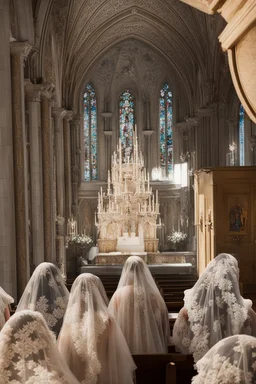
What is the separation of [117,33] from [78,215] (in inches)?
347

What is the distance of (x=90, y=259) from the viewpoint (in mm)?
26797

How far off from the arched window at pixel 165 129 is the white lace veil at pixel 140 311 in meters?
23.5

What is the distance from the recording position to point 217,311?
6.45m

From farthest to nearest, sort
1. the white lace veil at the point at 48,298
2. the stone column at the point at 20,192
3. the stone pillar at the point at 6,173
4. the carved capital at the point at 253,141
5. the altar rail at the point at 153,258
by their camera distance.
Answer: the carved capital at the point at 253,141 → the altar rail at the point at 153,258 → the stone column at the point at 20,192 → the stone pillar at the point at 6,173 → the white lace veil at the point at 48,298

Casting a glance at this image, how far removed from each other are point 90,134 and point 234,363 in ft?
93.8

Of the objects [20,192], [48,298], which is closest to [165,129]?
[20,192]

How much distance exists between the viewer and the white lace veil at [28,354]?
3488 mm

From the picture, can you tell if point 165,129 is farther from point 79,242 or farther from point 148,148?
point 79,242

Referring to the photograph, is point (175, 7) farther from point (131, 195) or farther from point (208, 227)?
point (208, 227)

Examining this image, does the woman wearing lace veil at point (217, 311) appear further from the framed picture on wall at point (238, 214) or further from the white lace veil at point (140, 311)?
the framed picture on wall at point (238, 214)

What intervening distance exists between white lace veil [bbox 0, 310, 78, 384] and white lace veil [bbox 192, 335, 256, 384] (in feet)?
3.42

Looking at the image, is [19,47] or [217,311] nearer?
[217,311]

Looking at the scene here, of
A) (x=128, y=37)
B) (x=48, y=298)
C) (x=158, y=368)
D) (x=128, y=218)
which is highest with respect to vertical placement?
(x=128, y=37)

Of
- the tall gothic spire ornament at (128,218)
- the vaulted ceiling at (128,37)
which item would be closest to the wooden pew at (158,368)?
the vaulted ceiling at (128,37)
